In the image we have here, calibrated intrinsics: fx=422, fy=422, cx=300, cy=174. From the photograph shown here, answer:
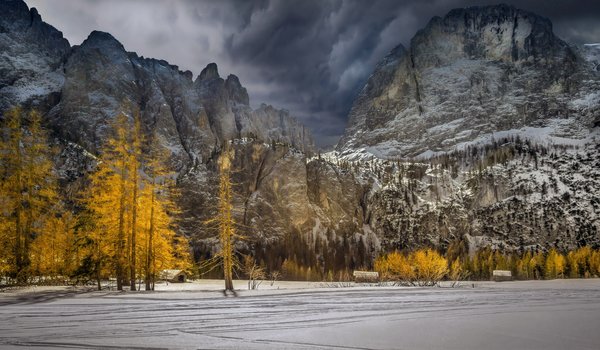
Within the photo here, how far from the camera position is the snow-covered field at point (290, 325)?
10.1 metres

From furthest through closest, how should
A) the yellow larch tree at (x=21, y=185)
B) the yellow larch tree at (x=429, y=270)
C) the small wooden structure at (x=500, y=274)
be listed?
the small wooden structure at (x=500, y=274), the yellow larch tree at (x=429, y=270), the yellow larch tree at (x=21, y=185)

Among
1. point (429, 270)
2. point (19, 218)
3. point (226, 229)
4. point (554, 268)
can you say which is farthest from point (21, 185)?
point (554, 268)

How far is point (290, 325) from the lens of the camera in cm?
1264

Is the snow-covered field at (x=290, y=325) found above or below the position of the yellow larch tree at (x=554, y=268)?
above

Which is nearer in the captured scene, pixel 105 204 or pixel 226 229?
pixel 105 204

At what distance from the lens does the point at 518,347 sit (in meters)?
9.64

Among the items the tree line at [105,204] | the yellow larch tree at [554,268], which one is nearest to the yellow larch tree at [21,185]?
the tree line at [105,204]

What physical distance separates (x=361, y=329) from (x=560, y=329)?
5.81 m

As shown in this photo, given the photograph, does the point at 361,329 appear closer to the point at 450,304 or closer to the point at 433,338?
the point at 433,338

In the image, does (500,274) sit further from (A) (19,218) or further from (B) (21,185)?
(B) (21,185)

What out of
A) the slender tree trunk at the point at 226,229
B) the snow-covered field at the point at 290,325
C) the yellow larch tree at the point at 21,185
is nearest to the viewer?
the snow-covered field at the point at 290,325

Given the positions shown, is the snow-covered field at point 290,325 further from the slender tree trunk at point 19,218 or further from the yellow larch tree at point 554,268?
the yellow larch tree at point 554,268

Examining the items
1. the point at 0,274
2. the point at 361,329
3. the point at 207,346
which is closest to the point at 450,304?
the point at 361,329

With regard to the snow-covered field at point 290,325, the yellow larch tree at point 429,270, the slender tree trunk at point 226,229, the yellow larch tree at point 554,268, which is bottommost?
the yellow larch tree at point 554,268
